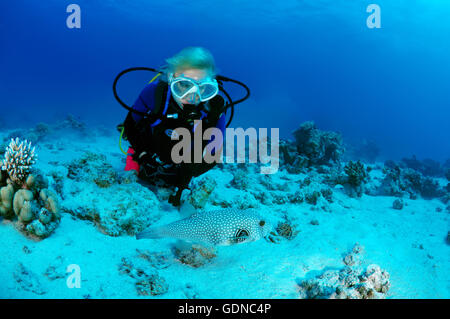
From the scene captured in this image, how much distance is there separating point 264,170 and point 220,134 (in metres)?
4.09

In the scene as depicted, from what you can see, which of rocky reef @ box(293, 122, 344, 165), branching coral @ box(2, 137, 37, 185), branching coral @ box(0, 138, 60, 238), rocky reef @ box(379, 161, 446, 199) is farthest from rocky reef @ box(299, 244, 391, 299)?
rocky reef @ box(293, 122, 344, 165)

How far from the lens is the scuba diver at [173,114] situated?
385cm

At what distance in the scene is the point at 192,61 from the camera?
3.83 m

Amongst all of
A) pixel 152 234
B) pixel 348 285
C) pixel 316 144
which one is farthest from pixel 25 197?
pixel 316 144

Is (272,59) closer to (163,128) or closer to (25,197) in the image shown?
(163,128)

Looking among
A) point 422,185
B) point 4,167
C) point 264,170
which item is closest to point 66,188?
point 4,167

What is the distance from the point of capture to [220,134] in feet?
15.1

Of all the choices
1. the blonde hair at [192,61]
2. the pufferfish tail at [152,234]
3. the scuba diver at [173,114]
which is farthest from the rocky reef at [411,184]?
the pufferfish tail at [152,234]

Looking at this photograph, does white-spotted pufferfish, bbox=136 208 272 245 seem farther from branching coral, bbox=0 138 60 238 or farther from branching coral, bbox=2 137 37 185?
branching coral, bbox=2 137 37 185

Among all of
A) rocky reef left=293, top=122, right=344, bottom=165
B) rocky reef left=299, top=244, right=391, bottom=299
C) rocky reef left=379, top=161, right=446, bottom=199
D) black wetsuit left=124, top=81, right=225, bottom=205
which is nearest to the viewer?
rocky reef left=299, top=244, right=391, bottom=299

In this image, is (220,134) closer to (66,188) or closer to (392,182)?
(66,188)

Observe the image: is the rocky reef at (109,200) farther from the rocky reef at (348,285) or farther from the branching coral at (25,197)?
the rocky reef at (348,285)

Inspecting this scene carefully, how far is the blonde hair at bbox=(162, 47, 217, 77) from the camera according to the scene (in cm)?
383

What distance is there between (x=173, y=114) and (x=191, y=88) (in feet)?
1.81
